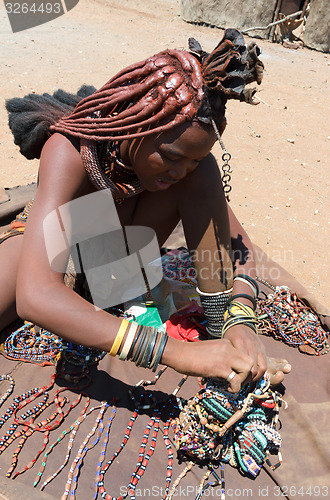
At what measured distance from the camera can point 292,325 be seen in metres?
2.70

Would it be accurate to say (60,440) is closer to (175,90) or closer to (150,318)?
(150,318)

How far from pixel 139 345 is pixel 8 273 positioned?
0.80 meters

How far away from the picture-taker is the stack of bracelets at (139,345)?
1783 mm

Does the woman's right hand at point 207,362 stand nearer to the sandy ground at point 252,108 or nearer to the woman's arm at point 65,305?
the woman's arm at point 65,305

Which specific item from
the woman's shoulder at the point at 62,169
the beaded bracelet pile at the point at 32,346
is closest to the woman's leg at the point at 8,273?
the beaded bracelet pile at the point at 32,346

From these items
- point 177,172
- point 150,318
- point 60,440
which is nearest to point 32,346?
point 60,440

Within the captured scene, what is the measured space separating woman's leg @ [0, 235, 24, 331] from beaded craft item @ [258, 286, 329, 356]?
1418 mm

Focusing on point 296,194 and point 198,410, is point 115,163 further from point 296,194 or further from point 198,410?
point 296,194

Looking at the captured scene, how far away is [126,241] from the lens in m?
2.47

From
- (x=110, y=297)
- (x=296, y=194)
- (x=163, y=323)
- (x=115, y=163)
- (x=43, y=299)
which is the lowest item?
(x=296, y=194)

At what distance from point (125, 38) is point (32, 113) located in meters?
7.41

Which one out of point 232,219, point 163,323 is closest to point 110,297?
point 163,323

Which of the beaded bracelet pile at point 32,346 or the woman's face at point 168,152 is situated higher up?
the woman's face at point 168,152

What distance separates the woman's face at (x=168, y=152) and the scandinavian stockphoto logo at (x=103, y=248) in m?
0.26
